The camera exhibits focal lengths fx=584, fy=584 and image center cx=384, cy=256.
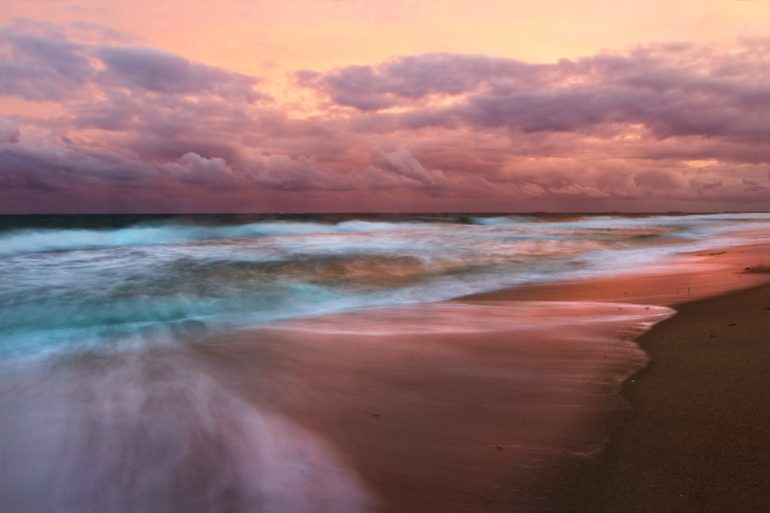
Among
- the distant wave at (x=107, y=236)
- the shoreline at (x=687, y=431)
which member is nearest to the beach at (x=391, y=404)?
the shoreline at (x=687, y=431)

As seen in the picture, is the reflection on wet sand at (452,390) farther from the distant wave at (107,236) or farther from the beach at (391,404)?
the distant wave at (107,236)

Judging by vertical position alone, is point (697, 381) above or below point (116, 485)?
above

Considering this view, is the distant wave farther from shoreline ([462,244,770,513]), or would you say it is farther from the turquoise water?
shoreline ([462,244,770,513])

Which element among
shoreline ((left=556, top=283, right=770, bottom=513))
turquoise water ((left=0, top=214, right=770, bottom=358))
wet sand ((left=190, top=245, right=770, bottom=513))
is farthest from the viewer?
turquoise water ((left=0, top=214, right=770, bottom=358))

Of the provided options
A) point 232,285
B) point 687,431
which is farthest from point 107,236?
point 687,431

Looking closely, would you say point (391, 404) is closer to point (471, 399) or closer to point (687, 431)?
point (471, 399)

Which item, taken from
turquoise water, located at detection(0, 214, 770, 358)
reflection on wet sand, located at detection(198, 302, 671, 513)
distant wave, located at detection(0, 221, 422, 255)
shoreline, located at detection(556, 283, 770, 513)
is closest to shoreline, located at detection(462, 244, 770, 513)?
shoreline, located at detection(556, 283, 770, 513)

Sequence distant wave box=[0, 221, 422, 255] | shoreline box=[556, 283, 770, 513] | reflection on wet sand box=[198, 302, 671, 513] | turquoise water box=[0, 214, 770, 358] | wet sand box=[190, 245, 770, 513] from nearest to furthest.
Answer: shoreline box=[556, 283, 770, 513], wet sand box=[190, 245, 770, 513], reflection on wet sand box=[198, 302, 671, 513], turquoise water box=[0, 214, 770, 358], distant wave box=[0, 221, 422, 255]

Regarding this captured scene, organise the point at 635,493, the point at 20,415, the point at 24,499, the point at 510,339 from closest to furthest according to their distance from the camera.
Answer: the point at 635,493, the point at 24,499, the point at 20,415, the point at 510,339

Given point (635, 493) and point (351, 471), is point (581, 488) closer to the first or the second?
point (635, 493)

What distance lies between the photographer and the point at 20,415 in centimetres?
357

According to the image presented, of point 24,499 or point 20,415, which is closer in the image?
point 24,499

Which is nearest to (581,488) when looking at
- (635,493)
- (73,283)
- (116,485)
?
(635,493)

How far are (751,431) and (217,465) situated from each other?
2397 millimetres
